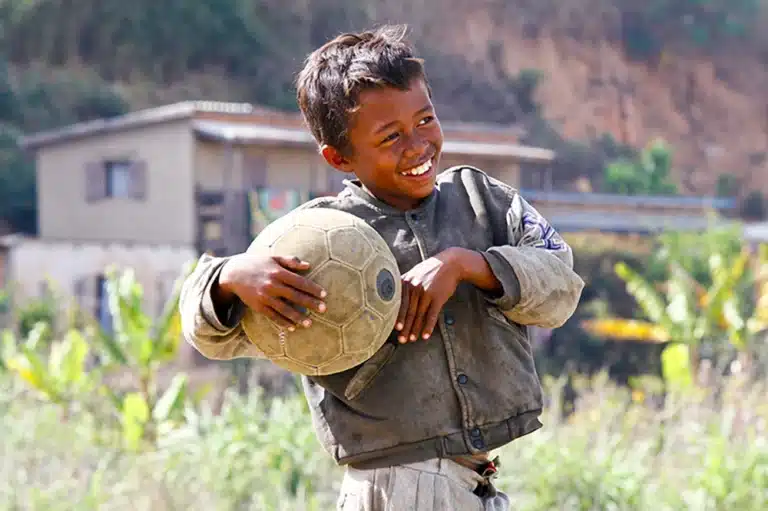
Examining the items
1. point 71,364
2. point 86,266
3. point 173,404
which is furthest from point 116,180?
point 173,404

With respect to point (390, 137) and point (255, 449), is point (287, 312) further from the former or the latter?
point (255, 449)

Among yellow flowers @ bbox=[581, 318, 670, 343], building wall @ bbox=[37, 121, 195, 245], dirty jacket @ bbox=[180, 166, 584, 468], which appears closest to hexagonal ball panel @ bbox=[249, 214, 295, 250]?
dirty jacket @ bbox=[180, 166, 584, 468]

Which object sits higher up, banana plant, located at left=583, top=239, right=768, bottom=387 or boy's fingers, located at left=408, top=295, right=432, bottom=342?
boy's fingers, located at left=408, top=295, right=432, bottom=342

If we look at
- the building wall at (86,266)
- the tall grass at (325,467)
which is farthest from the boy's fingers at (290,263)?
the building wall at (86,266)

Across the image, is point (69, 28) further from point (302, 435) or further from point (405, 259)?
point (405, 259)

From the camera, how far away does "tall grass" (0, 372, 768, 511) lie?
5258mm

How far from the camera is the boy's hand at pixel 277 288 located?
2.14 metres

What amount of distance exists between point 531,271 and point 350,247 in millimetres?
418

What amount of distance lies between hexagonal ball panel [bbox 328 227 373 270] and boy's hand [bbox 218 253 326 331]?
77mm

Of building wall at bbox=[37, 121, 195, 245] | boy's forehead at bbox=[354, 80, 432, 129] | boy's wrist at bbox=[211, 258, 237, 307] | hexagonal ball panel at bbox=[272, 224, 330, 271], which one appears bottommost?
building wall at bbox=[37, 121, 195, 245]

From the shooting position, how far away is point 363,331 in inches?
87.7

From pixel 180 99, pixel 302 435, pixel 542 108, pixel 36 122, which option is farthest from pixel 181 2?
pixel 302 435

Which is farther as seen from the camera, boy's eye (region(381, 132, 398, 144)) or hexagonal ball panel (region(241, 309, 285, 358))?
boy's eye (region(381, 132, 398, 144))

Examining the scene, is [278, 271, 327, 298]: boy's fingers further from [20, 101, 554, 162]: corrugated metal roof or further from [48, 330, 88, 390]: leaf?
[20, 101, 554, 162]: corrugated metal roof
